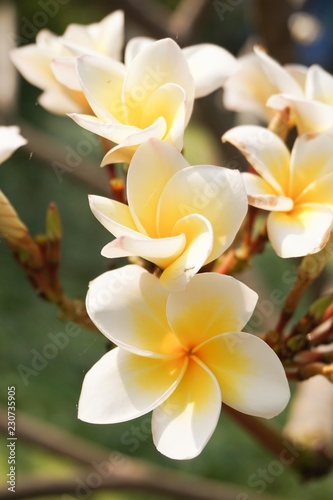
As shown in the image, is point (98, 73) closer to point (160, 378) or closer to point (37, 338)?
point (160, 378)

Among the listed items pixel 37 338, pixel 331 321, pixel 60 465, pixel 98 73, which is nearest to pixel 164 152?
pixel 98 73

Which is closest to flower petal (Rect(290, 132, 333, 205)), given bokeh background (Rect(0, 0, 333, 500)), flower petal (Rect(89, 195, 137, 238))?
flower petal (Rect(89, 195, 137, 238))

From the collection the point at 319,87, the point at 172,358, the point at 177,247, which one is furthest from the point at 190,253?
the point at 319,87

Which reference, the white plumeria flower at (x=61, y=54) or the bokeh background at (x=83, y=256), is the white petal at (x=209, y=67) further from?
the bokeh background at (x=83, y=256)

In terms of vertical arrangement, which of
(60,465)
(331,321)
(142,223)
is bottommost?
(60,465)

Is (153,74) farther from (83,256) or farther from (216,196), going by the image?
(83,256)

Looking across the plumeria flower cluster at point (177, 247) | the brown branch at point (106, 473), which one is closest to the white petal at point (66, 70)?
the plumeria flower cluster at point (177, 247)
